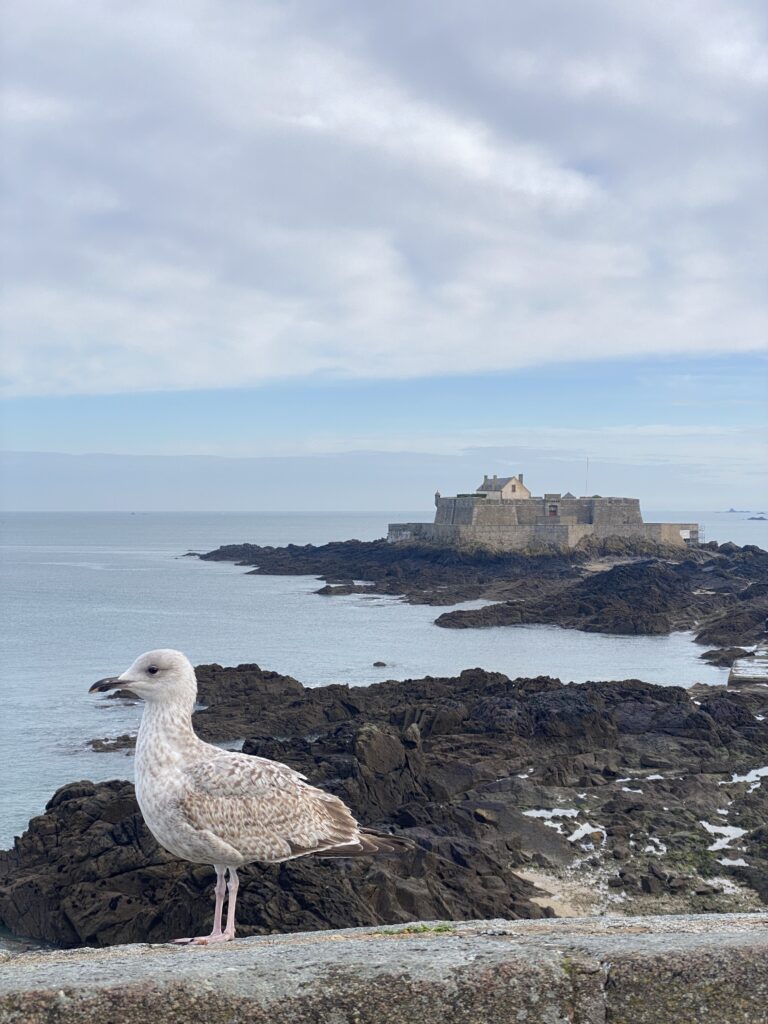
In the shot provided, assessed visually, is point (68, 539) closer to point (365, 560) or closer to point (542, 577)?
point (365, 560)

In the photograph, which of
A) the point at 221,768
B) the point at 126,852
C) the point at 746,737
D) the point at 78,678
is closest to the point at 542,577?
the point at 78,678

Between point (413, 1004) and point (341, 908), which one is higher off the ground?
point (413, 1004)

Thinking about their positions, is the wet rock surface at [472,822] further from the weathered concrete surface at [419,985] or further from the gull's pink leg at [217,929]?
the weathered concrete surface at [419,985]

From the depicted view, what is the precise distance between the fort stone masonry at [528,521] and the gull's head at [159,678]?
6439 cm

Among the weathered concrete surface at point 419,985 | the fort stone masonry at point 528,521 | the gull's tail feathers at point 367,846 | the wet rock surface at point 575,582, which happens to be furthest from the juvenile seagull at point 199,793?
the fort stone masonry at point 528,521

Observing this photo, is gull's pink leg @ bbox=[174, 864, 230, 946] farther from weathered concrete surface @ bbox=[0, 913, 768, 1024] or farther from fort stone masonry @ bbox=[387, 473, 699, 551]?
fort stone masonry @ bbox=[387, 473, 699, 551]

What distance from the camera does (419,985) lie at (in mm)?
3215

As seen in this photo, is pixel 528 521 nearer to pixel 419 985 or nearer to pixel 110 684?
pixel 110 684

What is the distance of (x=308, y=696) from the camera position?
25.8 metres

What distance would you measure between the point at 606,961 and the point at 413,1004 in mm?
692

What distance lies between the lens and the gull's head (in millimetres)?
4973

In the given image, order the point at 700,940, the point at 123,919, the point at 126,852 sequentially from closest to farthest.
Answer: the point at 700,940 < the point at 123,919 < the point at 126,852

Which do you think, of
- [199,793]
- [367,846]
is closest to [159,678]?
[199,793]

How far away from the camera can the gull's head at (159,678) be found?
4.97 meters
